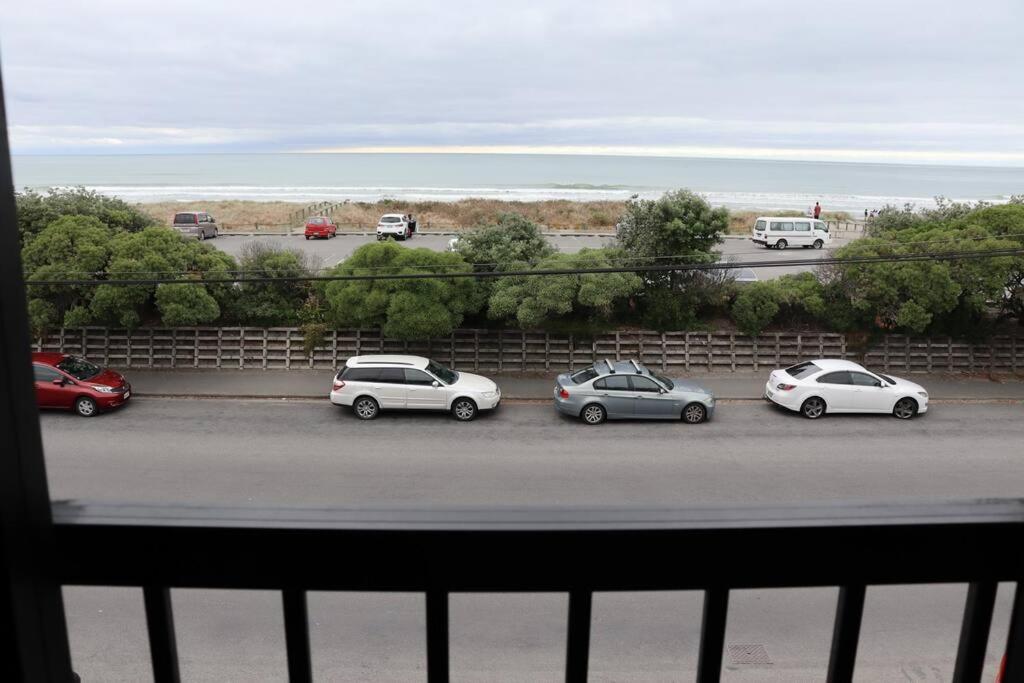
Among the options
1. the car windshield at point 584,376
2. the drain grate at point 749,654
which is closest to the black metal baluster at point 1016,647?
the drain grate at point 749,654

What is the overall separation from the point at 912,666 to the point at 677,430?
20.4 ft

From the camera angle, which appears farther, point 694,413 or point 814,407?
point 814,407

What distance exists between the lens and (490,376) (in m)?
13.6

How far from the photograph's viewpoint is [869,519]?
1009 millimetres

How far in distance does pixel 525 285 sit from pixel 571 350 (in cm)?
158

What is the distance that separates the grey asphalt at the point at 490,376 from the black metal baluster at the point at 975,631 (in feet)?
38.0

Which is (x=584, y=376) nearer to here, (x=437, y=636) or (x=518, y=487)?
(x=518, y=487)

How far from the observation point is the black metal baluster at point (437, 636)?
3.40ft

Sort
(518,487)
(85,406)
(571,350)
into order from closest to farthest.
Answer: (518,487), (85,406), (571,350)

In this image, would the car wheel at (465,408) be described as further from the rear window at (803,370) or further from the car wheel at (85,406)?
the car wheel at (85,406)

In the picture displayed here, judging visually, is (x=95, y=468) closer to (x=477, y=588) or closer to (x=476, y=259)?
(x=476, y=259)

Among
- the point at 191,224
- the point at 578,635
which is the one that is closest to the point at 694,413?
the point at 578,635

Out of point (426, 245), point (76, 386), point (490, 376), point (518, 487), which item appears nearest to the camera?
point (518, 487)

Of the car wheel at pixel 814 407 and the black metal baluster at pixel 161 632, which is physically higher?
the black metal baluster at pixel 161 632
